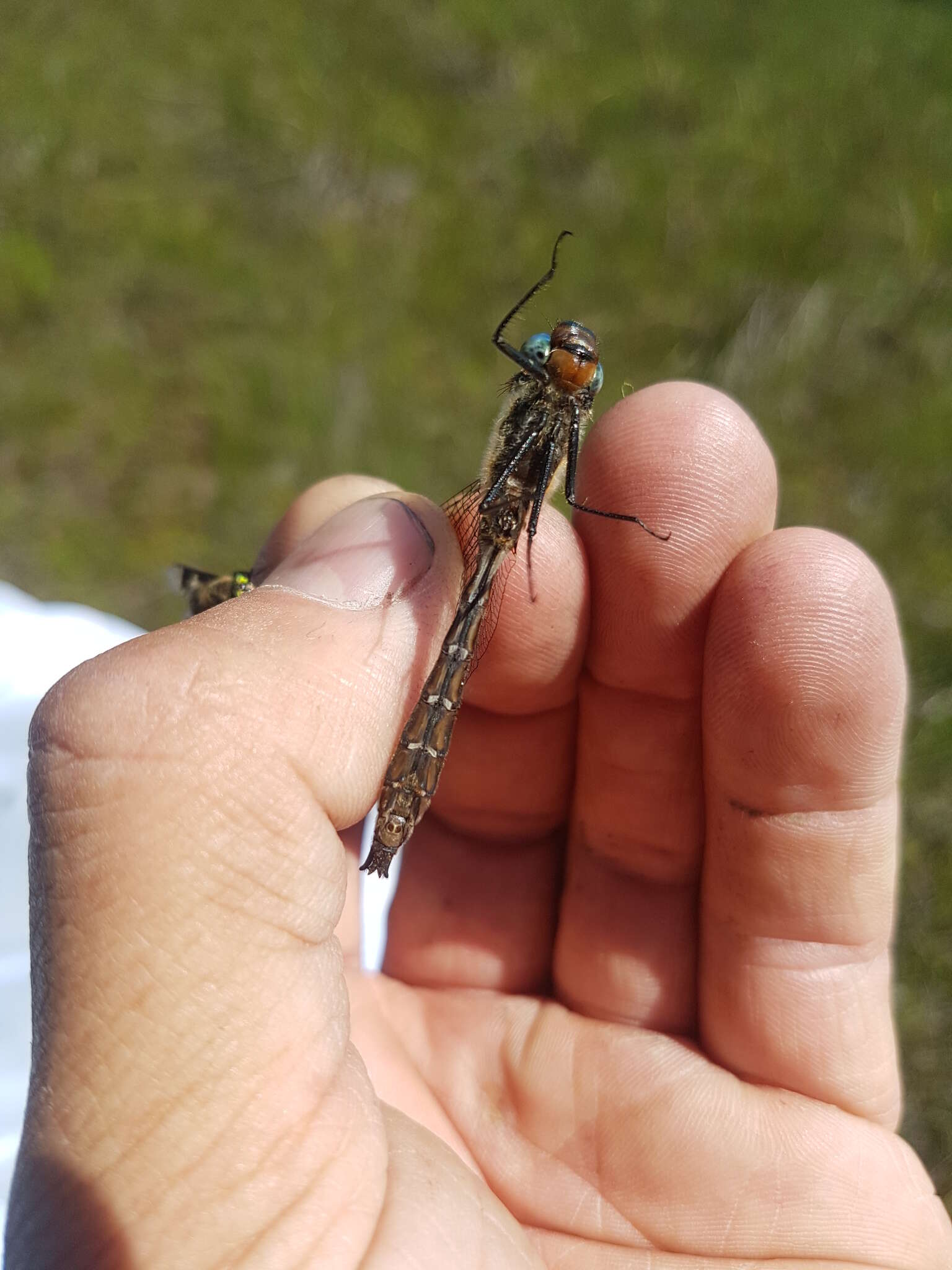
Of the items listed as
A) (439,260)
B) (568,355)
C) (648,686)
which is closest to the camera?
(568,355)

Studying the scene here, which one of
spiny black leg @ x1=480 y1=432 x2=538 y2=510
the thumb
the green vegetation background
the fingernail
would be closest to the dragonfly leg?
spiny black leg @ x1=480 y1=432 x2=538 y2=510

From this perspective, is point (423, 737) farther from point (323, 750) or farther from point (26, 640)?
point (26, 640)

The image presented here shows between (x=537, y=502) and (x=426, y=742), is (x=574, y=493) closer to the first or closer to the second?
(x=537, y=502)

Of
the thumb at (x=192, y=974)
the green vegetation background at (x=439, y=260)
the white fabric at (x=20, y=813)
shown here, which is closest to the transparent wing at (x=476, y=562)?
the thumb at (x=192, y=974)

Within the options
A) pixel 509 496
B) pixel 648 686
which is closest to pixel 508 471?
pixel 509 496

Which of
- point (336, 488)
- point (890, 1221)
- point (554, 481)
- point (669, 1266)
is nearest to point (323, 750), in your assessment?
point (336, 488)

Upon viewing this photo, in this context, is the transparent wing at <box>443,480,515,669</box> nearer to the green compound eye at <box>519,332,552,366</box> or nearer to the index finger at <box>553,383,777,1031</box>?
the index finger at <box>553,383,777,1031</box>
